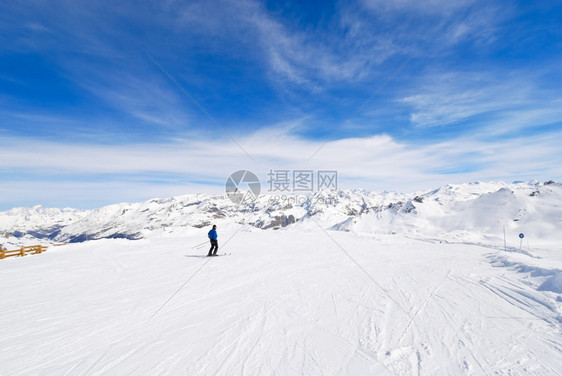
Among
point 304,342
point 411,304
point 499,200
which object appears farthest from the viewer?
point 499,200

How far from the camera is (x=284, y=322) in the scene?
6383mm

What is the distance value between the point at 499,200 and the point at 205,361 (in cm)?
7708

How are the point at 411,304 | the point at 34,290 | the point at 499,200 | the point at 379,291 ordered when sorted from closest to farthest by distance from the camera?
the point at 411,304, the point at 379,291, the point at 34,290, the point at 499,200

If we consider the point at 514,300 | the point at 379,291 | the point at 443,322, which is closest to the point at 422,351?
the point at 443,322

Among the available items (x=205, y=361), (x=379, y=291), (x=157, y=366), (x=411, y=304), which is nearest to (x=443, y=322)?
(x=411, y=304)

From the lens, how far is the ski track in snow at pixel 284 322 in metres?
4.70

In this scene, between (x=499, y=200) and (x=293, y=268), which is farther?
(x=499, y=200)

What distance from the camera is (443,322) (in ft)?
19.9

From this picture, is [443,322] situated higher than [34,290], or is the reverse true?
[443,322]

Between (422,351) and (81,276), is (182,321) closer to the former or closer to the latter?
(422,351)

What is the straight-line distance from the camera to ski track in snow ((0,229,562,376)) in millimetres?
4695

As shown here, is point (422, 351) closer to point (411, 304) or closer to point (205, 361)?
point (411, 304)

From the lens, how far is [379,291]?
28.2ft

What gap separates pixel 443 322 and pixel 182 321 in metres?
6.51
